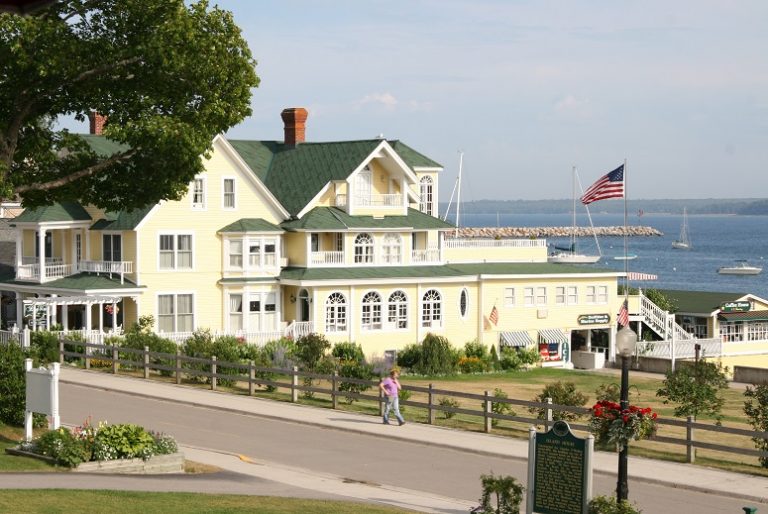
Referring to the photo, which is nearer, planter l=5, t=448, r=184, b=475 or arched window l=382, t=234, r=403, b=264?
planter l=5, t=448, r=184, b=475

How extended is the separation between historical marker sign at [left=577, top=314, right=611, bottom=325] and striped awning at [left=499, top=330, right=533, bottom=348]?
3656 millimetres

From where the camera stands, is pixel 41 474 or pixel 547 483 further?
pixel 41 474

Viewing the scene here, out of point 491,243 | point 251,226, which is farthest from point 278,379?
point 491,243

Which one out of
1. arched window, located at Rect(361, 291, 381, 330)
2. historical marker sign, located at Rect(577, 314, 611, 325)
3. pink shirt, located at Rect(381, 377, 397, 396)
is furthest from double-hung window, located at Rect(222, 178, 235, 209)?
pink shirt, located at Rect(381, 377, 397, 396)

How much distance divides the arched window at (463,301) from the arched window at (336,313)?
6700mm

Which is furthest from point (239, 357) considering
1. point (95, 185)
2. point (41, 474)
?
point (41, 474)

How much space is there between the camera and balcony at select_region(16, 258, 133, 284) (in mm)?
53438

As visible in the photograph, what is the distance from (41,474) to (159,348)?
74.1 ft

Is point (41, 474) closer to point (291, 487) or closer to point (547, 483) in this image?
point (291, 487)

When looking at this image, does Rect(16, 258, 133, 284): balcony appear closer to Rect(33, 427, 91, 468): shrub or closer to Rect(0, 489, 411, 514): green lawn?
Rect(33, 427, 91, 468): shrub

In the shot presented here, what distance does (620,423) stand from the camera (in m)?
20.4

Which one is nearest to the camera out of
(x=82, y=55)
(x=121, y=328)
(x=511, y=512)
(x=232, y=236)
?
(x=511, y=512)

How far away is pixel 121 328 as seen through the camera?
52750mm

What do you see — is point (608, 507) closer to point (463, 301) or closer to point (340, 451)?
point (340, 451)
